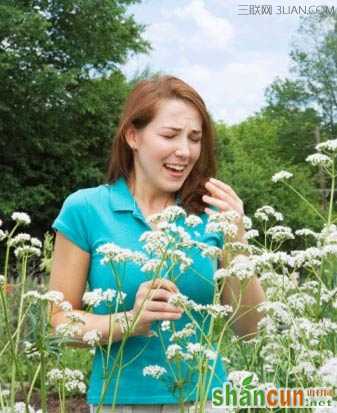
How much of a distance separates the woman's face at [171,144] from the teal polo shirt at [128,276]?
0.14 m

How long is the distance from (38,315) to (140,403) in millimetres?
484

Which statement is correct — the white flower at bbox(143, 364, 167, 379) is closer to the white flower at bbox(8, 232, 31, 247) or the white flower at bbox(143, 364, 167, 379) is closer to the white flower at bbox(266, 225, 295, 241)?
the white flower at bbox(8, 232, 31, 247)

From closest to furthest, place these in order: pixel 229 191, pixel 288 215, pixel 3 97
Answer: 1. pixel 229 191
2. pixel 3 97
3. pixel 288 215

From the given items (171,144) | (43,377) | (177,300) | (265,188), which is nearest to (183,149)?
(171,144)

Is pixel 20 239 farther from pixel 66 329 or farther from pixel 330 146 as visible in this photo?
pixel 330 146

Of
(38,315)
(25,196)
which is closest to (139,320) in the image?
(38,315)

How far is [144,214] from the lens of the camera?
8.23 feet

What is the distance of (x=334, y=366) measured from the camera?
1547mm

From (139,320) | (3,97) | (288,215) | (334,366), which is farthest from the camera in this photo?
(288,215)

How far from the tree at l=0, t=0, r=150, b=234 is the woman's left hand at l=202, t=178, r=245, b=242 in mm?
21650

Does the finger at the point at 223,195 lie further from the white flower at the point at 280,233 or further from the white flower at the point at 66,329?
the white flower at the point at 66,329

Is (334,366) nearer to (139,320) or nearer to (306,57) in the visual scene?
(139,320)

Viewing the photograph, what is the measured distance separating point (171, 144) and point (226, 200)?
272 mm

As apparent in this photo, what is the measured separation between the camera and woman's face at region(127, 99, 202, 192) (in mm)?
2340
